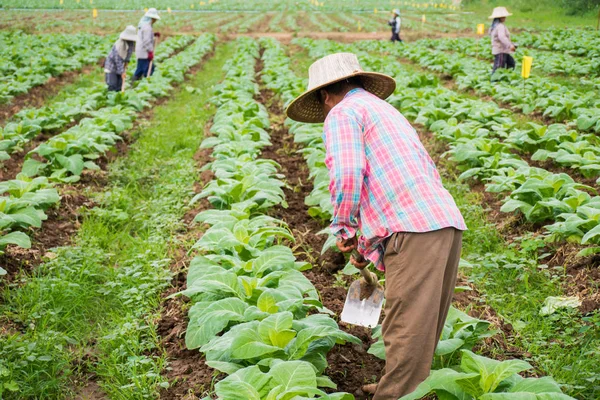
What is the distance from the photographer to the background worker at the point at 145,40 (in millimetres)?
13468

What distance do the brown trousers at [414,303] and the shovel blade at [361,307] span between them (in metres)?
0.62

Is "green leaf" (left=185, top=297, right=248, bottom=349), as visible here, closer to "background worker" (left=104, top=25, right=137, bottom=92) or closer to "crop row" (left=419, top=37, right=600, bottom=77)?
"background worker" (left=104, top=25, right=137, bottom=92)

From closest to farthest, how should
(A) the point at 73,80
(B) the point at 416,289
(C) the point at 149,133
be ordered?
(B) the point at 416,289, (C) the point at 149,133, (A) the point at 73,80

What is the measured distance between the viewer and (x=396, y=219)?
2.88 metres

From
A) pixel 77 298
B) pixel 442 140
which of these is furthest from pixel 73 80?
pixel 77 298

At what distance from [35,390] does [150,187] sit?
3.82 meters

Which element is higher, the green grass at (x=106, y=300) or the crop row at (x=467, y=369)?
the crop row at (x=467, y=369)

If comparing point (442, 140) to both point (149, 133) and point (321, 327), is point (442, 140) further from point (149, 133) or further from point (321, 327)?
point (321, 327)

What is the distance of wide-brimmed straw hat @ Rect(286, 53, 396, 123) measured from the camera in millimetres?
3172

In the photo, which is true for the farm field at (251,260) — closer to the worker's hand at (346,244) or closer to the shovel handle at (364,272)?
the shovel handle at (364,272)

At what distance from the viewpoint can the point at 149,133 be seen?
375 inches

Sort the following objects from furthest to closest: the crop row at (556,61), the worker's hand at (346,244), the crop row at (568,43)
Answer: the crop row at (568,43) < the crop row at (556,61) < the worker's hand at (346,244)

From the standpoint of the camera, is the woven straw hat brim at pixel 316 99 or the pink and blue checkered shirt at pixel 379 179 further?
the woven straw hat brim at pixel 316 99

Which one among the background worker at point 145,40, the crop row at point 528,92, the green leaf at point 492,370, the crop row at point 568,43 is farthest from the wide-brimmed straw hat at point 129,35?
the crop row at point 568,43
